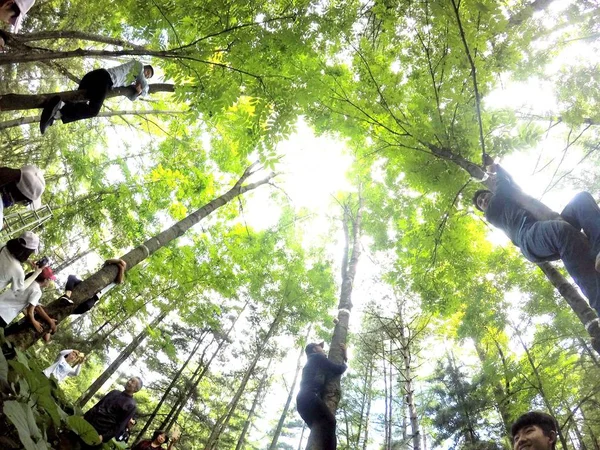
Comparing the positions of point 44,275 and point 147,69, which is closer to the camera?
point 147,69

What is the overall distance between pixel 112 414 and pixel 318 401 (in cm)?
341

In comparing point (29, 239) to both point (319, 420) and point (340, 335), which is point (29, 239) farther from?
point (340, 335)

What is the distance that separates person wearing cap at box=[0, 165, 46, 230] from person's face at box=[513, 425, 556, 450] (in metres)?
3.89

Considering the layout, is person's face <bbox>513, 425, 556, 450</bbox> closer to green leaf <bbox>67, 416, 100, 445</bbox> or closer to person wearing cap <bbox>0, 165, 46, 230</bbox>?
green leaf <bbox>67, 416, 100, 445</bbox>

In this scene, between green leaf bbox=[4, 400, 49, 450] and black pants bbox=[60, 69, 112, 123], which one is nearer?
green leaf bbox=[4, 400, 49, 450]

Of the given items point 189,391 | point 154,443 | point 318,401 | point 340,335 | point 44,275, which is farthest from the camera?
point 189,391

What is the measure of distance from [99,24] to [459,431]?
15548 millimetres

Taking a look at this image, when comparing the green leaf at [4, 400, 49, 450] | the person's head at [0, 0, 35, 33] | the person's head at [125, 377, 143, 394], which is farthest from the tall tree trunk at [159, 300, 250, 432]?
the person's head at [0, 0, 35, 33]

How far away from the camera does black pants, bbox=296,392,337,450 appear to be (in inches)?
117

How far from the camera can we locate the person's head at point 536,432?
1939 mm

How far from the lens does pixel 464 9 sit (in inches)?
118

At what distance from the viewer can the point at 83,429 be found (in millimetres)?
2512

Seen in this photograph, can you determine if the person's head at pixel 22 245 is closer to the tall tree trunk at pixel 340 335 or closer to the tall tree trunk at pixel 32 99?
the tall tree trunk at pixel 32 99

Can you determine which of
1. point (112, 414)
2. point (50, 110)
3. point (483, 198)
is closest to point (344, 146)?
point (483, 198)
